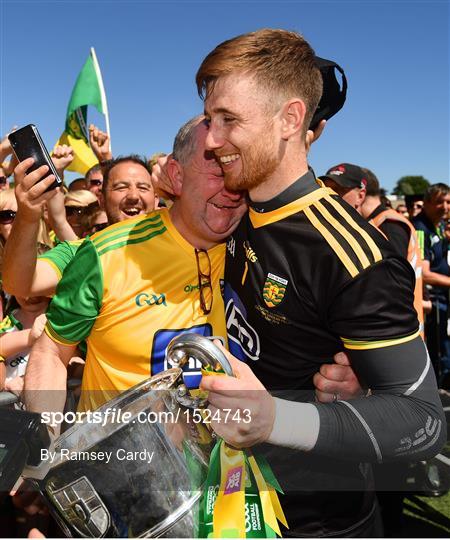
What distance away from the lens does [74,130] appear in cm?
1012

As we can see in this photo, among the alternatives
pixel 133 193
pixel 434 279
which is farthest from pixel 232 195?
pixel 434 279

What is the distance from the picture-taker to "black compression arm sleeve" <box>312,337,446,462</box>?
52.2 inches

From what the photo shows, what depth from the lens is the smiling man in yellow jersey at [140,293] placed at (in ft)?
6.49

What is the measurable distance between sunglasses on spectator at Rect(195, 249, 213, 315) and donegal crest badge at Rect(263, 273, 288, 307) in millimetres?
448

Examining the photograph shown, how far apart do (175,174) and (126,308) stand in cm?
65

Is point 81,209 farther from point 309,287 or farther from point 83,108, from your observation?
point 83,108

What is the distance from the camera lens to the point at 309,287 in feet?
4.91

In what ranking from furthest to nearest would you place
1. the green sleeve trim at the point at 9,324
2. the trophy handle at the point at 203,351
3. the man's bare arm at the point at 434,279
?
the man's bare arm at the point at 434,279 → the green sleeve trim at the point at 9,324 → the trophy handle at the point at 203,351

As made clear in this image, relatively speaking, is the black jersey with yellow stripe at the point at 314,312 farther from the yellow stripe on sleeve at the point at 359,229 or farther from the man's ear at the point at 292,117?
the man's ear at the point at 292,117

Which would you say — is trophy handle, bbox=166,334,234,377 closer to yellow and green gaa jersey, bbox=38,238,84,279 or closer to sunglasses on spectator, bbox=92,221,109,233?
yellow and green gaa jersey, bbox=38,238,84,279

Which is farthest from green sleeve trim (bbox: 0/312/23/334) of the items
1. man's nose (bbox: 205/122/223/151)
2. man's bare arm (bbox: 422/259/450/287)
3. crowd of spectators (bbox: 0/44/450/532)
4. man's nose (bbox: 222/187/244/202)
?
man's bare arm (bbox: 422/259/450/287)

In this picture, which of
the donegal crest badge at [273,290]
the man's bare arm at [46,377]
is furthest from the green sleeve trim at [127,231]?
the donegal crest badge at [273,290]

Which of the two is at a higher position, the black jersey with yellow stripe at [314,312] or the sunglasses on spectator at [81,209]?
the sunglasses on spectator at [81,209]

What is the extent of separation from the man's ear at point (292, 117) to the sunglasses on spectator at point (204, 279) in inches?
25.5
